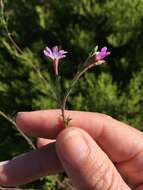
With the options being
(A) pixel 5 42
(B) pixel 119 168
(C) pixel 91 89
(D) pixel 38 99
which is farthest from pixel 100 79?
(B) pixel 119 168

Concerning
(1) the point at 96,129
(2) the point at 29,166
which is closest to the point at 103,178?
(1) the point at 96,129

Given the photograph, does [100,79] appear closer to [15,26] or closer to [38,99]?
[38,99]

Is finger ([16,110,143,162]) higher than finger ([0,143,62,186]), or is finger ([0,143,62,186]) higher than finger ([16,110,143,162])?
finger ([16,110,143,162])

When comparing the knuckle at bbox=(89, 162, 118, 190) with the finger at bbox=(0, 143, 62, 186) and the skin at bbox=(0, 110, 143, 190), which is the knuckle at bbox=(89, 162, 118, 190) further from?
the finger at bbox=(0, 143, 62, 186)

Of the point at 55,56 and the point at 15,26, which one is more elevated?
the point at 55,56

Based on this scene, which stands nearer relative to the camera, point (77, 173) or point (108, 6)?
point (77, 173)

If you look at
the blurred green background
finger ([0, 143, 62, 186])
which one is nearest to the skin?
finger ([0, 143, 62, 186])

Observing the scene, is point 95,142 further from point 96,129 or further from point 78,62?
point 78,62

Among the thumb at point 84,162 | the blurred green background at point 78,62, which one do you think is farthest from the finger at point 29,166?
the blurred green background at point 78,62
